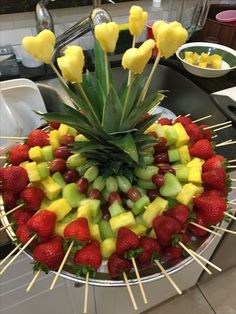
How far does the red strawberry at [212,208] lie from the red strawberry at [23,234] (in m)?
0.33

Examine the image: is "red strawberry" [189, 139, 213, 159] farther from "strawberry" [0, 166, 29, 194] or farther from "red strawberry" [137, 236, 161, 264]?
"strawberry" [0, 166, 29, 194]

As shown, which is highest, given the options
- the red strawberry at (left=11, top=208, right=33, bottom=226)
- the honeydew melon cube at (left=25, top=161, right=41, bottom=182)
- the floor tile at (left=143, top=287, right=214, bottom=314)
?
the honeydew melon cube at (left=25, top=161, right=41, bottom=182)

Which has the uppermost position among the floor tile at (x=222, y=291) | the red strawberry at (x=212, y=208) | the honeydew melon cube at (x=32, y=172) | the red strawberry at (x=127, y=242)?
the honeydew melon cube at (x=32, y=172)

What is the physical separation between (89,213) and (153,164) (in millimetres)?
181

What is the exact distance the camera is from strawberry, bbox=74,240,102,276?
1.52 ft

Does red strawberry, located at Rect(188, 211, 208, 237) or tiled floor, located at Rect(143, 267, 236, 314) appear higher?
red strawberry, located at Rect(188, 211, 208, 237)

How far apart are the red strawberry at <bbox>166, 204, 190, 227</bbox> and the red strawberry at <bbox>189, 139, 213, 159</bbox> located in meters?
0.14

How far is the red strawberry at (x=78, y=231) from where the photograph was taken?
474 mm

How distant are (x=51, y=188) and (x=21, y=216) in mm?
79

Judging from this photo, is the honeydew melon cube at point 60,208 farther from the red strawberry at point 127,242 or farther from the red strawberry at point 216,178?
the red strawberry at point 216,178

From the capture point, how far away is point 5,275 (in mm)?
735

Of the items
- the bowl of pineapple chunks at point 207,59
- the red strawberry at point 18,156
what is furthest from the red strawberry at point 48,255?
the bowl of pineapple chunks at point 207,59

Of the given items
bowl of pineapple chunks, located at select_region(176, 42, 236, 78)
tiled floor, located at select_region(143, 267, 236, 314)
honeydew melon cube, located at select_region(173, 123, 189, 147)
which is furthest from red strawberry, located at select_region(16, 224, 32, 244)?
tiled floor, located at select_region(143, 267, 236, 314)

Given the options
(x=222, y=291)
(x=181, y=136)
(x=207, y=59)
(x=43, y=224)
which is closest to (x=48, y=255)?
(x=43, y=224)
